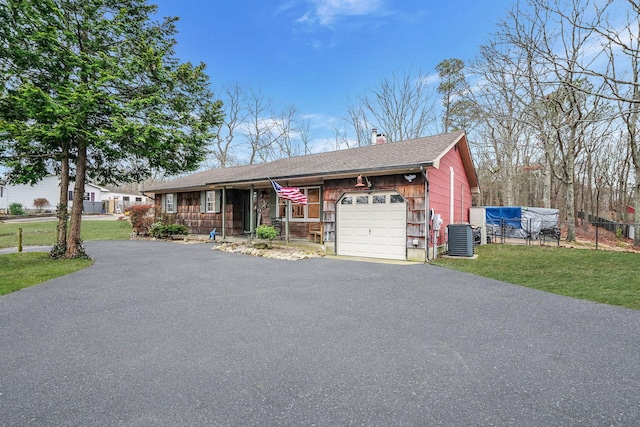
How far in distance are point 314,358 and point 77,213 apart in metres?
10.1

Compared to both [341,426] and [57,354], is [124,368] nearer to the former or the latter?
[57,354]

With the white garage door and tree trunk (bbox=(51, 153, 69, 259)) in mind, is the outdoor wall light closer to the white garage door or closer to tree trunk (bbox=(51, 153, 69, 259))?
the white garage door

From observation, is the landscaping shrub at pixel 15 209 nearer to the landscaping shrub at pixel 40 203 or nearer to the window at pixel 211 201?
the landscaping shrub at pixel 40 203

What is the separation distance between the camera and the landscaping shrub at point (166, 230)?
15.4m

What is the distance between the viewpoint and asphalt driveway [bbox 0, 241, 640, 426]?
223 cm

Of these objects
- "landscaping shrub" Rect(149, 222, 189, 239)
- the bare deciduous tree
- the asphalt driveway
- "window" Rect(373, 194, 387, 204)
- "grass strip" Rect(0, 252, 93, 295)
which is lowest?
the asphalt driveway

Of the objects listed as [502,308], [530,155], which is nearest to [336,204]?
[502,308]

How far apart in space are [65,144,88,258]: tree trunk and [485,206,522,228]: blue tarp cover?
1902 centimetres

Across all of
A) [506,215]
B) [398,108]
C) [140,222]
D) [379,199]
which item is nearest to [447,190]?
[379,199]

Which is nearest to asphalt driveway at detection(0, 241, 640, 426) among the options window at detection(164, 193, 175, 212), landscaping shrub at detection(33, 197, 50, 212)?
window at detection(164, 193, 175, 212)

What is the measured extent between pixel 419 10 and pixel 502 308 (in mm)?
14992

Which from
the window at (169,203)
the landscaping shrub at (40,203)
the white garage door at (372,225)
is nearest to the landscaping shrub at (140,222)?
the window at (169,203)

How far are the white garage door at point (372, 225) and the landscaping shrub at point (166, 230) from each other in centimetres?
947

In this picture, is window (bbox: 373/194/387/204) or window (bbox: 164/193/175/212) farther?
window (bbox: 164/193/175/212)
